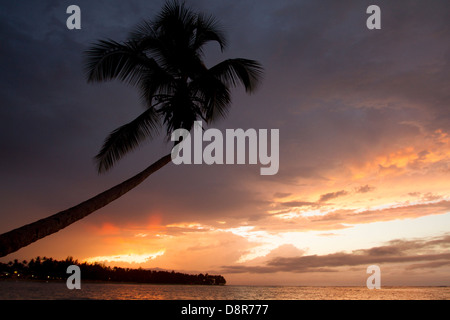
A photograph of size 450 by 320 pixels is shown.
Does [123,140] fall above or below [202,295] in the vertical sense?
above

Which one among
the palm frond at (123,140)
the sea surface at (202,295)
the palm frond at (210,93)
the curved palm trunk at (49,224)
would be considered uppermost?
the palm frond at (210,93)

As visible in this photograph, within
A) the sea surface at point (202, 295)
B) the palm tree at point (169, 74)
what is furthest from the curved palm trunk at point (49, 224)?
the sea surface at point (202, 295)

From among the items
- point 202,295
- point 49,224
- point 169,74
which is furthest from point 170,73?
point 202,295

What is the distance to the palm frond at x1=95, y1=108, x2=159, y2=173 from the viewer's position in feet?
25.6

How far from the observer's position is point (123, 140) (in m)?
7.95

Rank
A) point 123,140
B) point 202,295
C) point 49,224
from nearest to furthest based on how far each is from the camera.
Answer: point 49,224 < point 123,140 < point 202,295

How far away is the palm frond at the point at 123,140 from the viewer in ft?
25.6

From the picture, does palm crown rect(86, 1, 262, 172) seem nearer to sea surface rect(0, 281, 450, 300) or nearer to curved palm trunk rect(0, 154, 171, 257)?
curved palm trunk rect(0, 154, 171, 257)

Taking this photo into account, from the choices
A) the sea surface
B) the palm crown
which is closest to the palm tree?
the palm crown

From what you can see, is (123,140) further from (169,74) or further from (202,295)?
(202,295)

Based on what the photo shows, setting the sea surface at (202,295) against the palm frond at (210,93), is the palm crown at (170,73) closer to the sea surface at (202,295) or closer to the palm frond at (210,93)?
the palm frond at (210,93)
